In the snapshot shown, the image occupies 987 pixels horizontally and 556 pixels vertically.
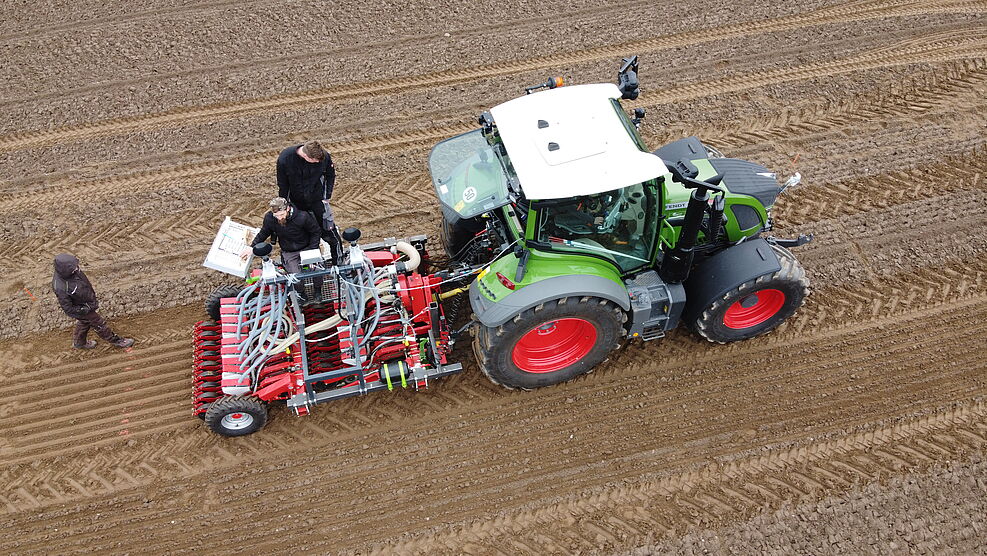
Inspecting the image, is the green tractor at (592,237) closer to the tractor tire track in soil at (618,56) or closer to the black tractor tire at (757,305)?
the black tractor tire at (757,305)

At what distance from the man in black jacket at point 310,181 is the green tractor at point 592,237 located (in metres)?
0.91

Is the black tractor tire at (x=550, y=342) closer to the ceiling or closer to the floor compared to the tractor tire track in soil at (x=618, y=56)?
closer to the floor

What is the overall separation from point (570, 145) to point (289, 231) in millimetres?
2220

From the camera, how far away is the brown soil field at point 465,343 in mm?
4805

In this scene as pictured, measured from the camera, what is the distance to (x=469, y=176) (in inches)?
190

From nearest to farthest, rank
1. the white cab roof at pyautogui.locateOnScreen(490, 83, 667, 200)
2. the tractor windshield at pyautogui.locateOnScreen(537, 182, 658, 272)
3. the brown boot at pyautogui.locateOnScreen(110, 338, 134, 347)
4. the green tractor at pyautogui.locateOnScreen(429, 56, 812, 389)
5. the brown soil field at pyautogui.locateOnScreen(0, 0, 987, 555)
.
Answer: the white cab roof at pyautogui.locateOnScreen(490, 83, 667, 200) < the green tractor at pyautogui.locateOnScreen(429, 56, 812, 389) < the tractor windshield at pyautogui.locateOnScreen(537, 182, 658, 272) < the brown soil field at pyautogui.locateOnScreen(0, 0, 987, 555) < the brown boot at pyautogui.locateOnScreen(110, 338, 134, 347)

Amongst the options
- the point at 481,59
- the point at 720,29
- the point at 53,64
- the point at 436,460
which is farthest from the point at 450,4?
the point at 436,460

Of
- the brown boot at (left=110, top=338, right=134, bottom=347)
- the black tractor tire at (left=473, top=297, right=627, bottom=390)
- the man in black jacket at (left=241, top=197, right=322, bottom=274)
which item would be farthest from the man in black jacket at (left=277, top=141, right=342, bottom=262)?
the brown boot at (left=110, top=338, right=134, bottom=347)

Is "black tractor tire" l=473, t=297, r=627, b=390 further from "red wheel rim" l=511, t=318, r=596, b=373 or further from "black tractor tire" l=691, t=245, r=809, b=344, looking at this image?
"black tractor tire" l=691, t=245, r=809, b=344

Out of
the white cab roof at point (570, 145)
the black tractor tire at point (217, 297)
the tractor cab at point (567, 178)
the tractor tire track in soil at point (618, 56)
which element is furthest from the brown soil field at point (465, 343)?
the white cab roof at point (570, 145)

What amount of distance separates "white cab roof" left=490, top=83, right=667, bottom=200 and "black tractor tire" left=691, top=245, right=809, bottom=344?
1.32 meters

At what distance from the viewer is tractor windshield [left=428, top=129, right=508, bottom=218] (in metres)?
4.63

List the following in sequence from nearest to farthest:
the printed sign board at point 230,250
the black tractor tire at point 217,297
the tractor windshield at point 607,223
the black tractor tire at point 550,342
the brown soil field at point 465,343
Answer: the tractor windshield at point 607,223 → the black tractor tire at point 550,342 → the brown soil field at point 465,343 → the printed sign board at point 230,250 → the black tractor tire at point 217,297

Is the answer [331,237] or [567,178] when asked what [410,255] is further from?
[567,178]
